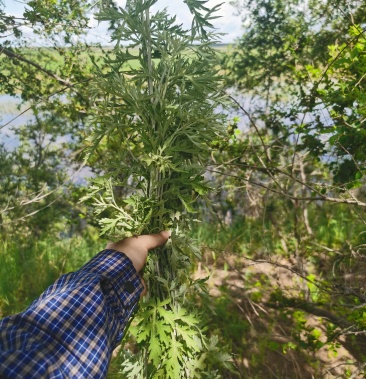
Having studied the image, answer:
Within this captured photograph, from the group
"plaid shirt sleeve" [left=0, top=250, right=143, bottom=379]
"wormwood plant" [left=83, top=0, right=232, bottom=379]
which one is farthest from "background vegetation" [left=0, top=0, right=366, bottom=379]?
"plaid shirt sleeve" [left=0, top=250, right=143, bottom=379]

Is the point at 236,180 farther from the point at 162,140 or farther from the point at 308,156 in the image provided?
the point at 162,140

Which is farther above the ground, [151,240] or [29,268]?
[151,240]

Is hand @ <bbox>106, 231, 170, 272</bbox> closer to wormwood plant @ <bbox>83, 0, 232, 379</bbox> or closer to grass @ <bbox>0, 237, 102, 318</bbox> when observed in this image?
wormwood plant @ <bbox>83, 0, 232, 379</bbox>

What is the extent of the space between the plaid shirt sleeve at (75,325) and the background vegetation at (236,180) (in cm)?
22

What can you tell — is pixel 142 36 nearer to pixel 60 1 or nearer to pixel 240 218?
pixel 60 1

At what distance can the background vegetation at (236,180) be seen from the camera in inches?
59.3

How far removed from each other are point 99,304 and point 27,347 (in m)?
0.28

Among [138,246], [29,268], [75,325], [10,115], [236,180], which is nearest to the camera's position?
[75,325]

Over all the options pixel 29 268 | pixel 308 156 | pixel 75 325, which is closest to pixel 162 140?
Result: pixel 75 325

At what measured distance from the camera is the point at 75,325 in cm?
110

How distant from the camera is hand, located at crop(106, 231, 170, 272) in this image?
142 centimetres

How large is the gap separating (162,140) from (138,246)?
Answer: 20.1 inches

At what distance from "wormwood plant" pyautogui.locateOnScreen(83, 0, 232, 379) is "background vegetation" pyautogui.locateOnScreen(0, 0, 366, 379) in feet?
0.04

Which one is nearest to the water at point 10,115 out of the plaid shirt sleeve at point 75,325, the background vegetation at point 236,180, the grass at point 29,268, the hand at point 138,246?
the background vegetation at point 236,180
